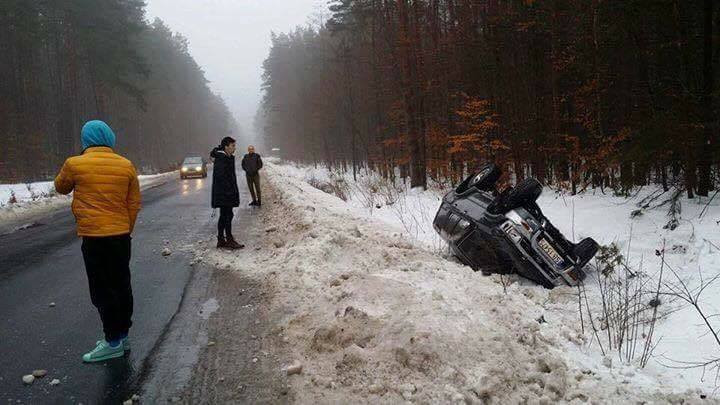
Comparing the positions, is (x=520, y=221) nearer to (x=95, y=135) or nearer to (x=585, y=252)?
(x=585, y=252)

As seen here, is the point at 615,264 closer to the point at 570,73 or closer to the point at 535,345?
the point at 535,345

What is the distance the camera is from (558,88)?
38.8 ft

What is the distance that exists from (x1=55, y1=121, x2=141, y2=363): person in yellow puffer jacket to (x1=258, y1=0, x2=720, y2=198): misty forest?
267 inches

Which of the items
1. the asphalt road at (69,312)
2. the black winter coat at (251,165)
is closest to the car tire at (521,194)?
the asphalt road at (69,312)

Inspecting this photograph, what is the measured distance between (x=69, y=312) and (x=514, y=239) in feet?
16.9

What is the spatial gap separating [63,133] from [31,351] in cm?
3759

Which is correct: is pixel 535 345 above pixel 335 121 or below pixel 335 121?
below

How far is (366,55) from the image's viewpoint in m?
24.4

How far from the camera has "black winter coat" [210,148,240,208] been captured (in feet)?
26.9

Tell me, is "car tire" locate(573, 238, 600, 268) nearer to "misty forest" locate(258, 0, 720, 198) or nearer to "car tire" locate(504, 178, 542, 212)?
"car tire" locate(504, 178, 542, 212)

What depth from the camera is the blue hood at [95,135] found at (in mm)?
3850

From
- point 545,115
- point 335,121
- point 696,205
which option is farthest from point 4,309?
point 335,121

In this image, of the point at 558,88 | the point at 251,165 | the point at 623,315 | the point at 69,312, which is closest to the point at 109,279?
the point at 69,312

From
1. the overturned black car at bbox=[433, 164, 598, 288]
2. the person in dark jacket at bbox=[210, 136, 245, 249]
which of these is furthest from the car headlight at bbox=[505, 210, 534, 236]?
the person in dark jacket at bbox=[210, 136, 245, 249]
